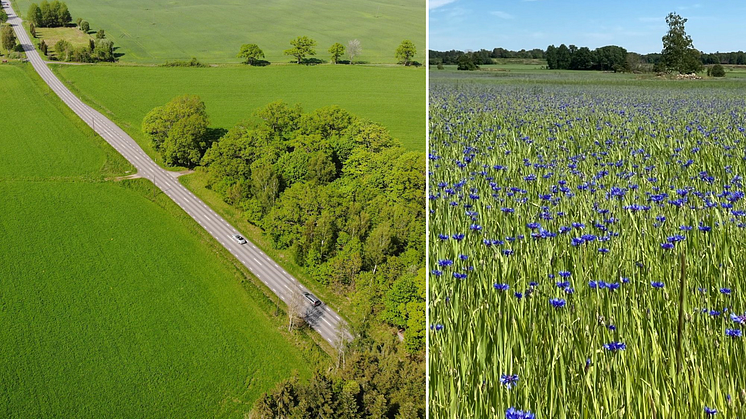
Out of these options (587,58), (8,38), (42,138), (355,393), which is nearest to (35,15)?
(8,38)

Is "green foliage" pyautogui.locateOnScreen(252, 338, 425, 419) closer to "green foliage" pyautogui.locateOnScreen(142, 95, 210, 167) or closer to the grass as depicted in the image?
"green foliage" pyautogui.locateOnScreen(142, 95, 210, 167)

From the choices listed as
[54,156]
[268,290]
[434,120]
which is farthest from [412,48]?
[434,120]

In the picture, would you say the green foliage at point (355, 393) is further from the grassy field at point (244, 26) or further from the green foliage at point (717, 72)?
the green foliage at point (717, 72)

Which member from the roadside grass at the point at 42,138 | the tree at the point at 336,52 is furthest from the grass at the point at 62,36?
the tree at the point at 336,52

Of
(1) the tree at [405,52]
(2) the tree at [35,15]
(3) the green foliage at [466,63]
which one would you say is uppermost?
(2) the tree at [35,15]

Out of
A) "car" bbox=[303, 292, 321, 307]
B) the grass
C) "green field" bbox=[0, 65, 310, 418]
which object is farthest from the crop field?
the grass
